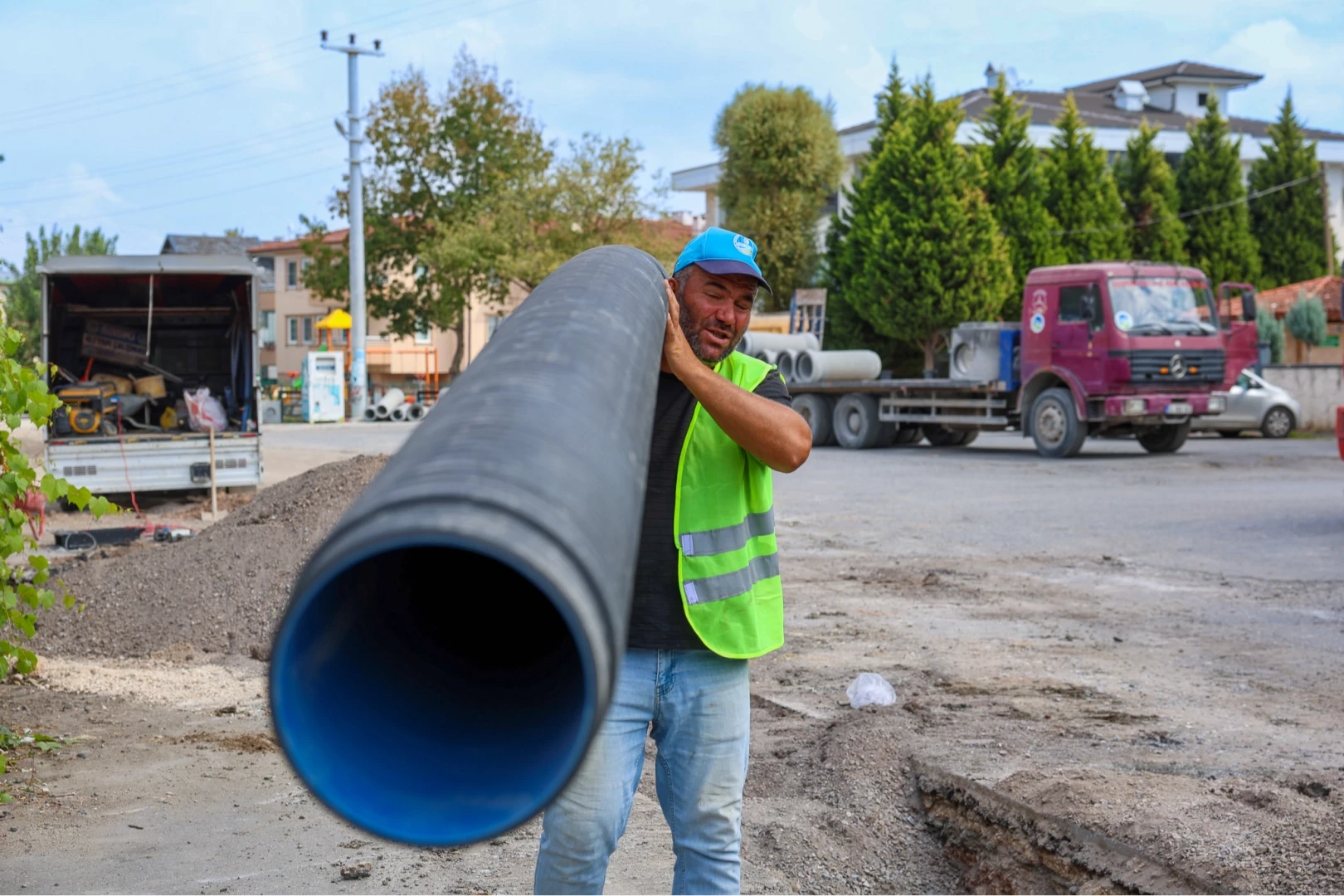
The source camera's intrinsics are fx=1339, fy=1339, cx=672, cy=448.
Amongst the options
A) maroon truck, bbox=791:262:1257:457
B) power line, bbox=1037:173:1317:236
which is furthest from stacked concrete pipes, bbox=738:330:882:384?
power line, bbox=1037:173:1317:236

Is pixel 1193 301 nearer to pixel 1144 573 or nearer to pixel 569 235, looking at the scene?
pixel 1144 573

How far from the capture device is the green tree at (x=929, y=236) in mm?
31453

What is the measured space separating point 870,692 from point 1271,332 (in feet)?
96.4

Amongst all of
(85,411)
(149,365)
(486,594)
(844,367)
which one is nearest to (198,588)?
(486,594)

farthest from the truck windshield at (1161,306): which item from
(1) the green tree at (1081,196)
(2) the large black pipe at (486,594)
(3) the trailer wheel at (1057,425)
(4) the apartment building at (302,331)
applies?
(4) the apartment building at (302,331)

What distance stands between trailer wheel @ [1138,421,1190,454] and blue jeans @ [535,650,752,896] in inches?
732

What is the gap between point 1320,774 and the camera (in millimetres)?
4516

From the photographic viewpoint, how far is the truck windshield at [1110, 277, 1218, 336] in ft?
60.8

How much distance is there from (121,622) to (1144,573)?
21.9 feet

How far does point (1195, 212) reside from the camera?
1483 inches

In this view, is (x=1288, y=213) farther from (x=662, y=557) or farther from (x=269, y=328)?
(x=269, y=328)

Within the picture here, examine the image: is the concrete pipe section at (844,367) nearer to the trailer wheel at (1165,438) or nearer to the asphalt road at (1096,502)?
the asphalt road at (1096,502)

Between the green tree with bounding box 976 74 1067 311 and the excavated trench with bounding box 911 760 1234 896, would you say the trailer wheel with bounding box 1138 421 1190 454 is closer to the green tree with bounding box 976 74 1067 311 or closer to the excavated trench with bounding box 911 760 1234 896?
the green tree with bounding box 976 74 1067 311

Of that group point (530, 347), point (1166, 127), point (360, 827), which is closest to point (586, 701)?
point (360, 827)
